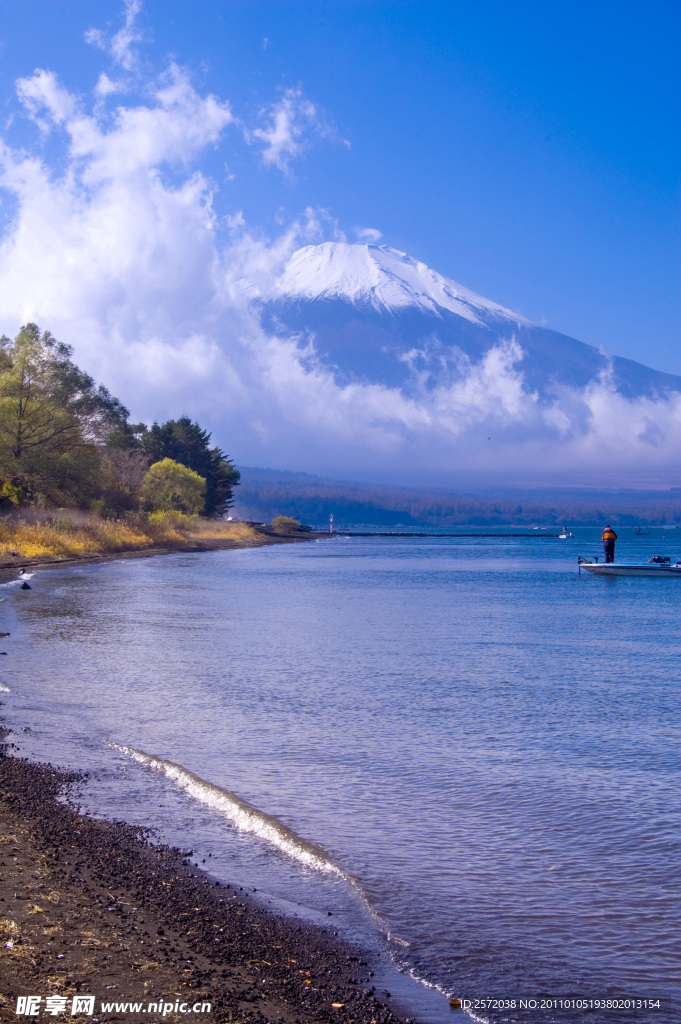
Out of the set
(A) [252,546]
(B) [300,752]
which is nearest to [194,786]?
(B) [300,752]

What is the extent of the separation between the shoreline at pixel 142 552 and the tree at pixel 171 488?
13.3 feet

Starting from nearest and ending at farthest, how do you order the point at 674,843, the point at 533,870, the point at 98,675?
the point at 533,870 < the point at 674,843 < the point at 98,675

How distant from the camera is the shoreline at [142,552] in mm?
46281

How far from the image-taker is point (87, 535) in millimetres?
61812

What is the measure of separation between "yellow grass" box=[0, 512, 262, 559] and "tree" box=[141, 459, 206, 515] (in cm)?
168

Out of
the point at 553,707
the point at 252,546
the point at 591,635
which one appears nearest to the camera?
the point at 553,707

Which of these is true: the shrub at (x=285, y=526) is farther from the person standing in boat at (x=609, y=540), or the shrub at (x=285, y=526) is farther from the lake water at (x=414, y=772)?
the lake water at (x=414, y=772)

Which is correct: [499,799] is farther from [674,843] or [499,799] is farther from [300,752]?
[300,752]

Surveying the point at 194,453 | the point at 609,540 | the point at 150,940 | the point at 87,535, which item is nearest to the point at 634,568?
the point at 609,540

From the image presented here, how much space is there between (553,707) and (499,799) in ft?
19.7

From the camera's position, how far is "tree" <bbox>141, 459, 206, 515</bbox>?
83875 millimetres

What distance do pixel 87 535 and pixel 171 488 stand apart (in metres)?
26.1

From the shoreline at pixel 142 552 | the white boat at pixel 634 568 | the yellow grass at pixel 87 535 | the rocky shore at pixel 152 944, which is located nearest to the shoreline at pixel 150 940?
the rocky shore at pixel 152 944

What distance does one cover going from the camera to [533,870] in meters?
7.67
